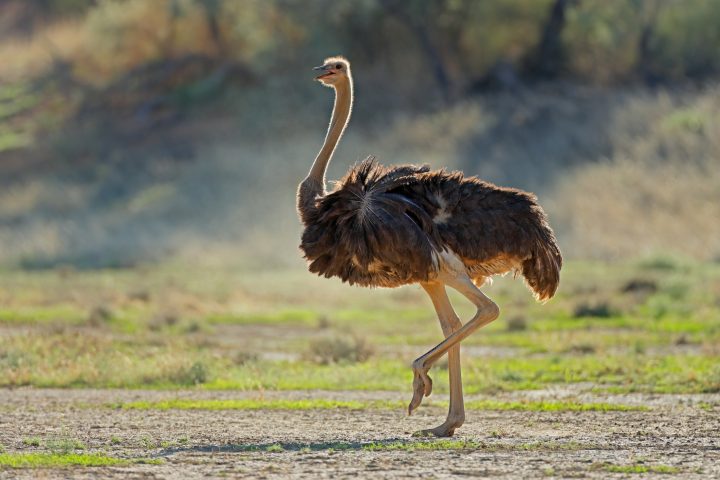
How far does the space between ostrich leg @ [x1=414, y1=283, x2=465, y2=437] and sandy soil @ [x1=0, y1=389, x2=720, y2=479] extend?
0.16m

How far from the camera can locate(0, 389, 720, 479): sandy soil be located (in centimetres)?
978

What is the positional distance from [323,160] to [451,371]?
7.12 ft

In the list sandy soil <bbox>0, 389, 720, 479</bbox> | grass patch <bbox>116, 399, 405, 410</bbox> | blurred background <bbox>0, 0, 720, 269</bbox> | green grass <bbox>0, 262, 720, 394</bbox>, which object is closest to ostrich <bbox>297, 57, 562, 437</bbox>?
sandy soil <bbox>0, 389, 720, 479</bbox>

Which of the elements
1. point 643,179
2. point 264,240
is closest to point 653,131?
point 643,179

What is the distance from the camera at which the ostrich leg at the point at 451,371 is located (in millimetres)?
11547

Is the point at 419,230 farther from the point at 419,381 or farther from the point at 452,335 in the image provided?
the point at 419,381

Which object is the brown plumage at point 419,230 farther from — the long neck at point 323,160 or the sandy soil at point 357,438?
the sandy soil at point 357,438

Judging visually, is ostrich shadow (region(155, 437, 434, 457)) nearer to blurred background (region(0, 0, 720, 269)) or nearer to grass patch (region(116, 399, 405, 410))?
grass patch (region(116, 399, 405, 410))

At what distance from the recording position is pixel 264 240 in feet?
135

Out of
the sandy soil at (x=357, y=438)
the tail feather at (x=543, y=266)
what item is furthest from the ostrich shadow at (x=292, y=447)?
the tail feather at (x=543, y=266)

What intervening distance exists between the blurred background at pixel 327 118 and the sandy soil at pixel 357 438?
911 inches

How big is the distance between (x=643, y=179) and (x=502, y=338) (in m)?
19.6

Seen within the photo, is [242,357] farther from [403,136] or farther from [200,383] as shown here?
[403,136]

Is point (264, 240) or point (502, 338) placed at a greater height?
point (264, 240)
